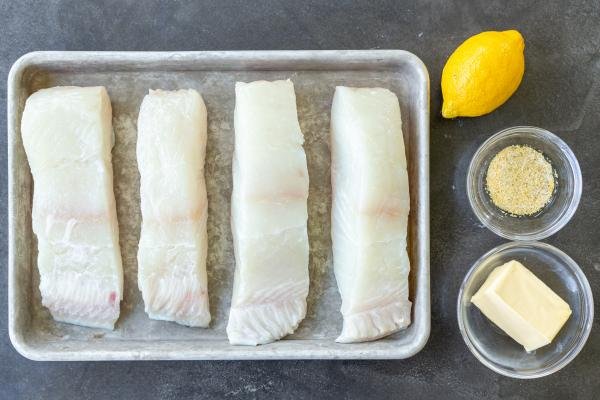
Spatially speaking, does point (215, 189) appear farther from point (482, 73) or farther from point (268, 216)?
point (482, 73)

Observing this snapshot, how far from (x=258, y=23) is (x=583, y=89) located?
1.13 metres

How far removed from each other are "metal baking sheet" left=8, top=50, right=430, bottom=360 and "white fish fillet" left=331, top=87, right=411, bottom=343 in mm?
60

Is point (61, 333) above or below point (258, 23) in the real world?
below

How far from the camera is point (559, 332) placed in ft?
7.15

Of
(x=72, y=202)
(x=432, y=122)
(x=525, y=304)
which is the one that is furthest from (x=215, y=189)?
(x=525, y=304)

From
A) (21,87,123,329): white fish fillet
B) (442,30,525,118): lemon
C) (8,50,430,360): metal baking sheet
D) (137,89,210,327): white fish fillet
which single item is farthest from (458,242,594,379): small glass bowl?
(21,87,123,329): white fish fillet

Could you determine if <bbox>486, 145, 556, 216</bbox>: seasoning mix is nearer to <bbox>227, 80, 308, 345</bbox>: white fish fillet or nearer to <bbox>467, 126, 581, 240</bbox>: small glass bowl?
<bbox>467, 126, 581, 240</bbox>: small glass bowl

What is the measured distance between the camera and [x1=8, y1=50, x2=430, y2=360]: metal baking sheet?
6.60ft

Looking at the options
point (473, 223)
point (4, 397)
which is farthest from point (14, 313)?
point (473, 223)

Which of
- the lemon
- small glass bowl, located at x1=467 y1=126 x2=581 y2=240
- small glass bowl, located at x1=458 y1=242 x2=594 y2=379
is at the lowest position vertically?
small glass bowl, located at x1=458 y1=242 x2=594 y2=379

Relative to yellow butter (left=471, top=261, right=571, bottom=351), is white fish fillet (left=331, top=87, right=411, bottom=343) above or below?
above

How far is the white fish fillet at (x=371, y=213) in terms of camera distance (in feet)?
6.59

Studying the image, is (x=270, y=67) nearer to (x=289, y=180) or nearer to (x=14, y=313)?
(x=289, y=180)

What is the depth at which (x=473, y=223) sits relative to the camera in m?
2.21
